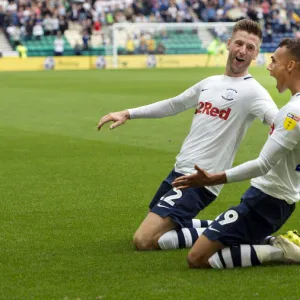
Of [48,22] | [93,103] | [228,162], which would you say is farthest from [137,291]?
[48,22]

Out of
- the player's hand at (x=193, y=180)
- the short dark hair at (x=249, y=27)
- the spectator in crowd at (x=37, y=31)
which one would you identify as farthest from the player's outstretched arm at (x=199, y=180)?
the spectator in crowd at (x=37, y=31)

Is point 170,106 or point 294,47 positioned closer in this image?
point 294,47

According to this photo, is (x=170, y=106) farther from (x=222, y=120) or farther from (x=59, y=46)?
(x=59, y=46)

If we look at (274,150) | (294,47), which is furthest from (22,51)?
(274,150)

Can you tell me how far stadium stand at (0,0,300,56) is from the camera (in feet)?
161

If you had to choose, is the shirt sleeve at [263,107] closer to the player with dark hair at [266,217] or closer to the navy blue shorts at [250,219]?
the player with dark hair at [266,217]

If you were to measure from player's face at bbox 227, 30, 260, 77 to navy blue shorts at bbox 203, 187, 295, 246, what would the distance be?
141cm

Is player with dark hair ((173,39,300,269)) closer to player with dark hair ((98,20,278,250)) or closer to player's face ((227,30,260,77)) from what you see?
player with dark hair ((98,20,278,250))

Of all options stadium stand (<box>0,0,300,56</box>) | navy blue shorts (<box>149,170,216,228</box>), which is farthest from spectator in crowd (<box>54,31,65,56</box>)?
navy blue shorts (<box>149,170,216,228</box>)

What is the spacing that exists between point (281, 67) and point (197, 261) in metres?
1.64

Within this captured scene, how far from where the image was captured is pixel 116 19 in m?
54.7

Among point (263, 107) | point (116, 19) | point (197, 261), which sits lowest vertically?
point (116, 19)

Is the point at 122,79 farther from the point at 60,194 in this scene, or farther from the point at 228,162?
the point at 228,162

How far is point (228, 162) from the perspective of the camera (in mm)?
7848
